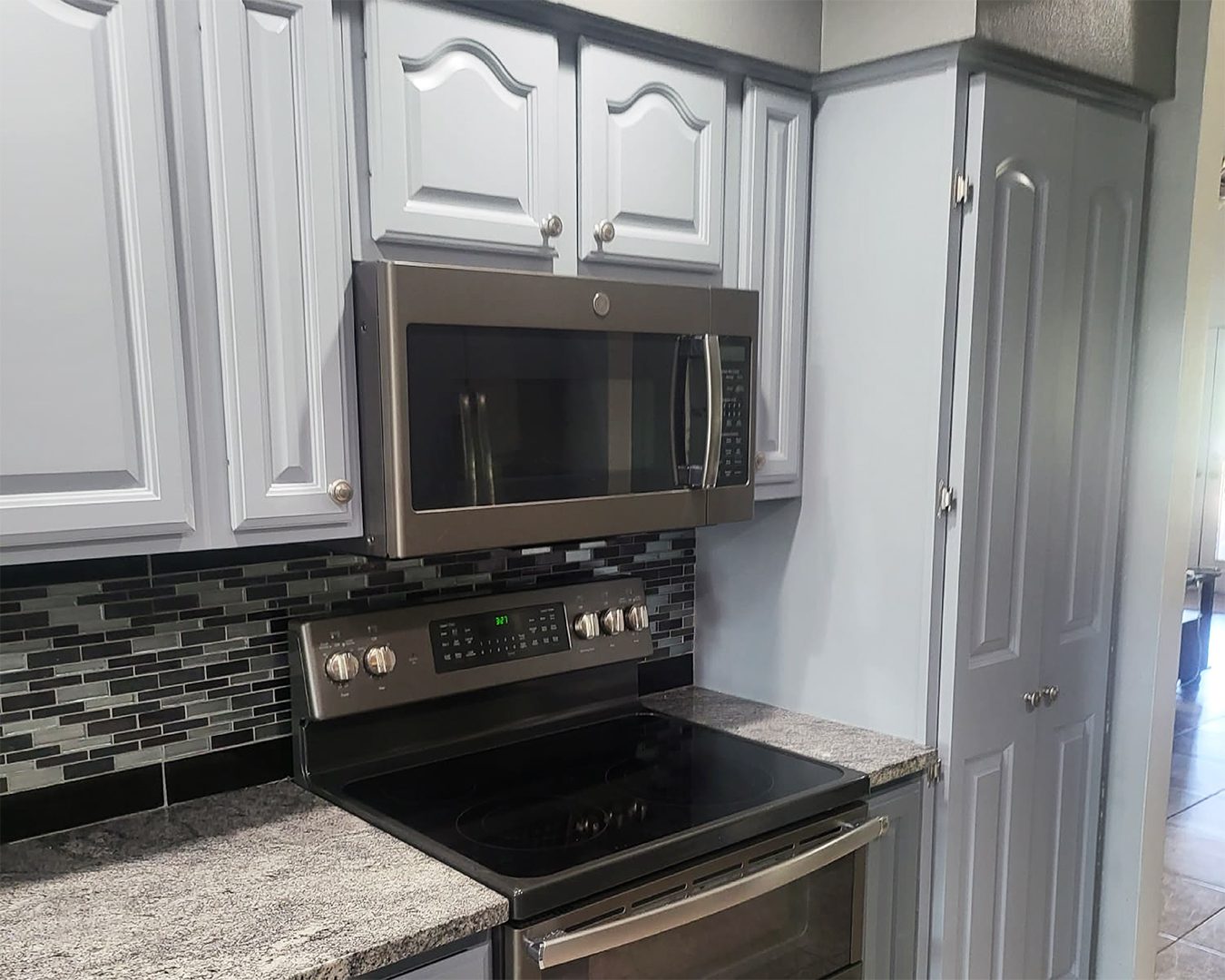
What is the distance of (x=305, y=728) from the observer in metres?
1.64

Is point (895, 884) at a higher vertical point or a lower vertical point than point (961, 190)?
lower

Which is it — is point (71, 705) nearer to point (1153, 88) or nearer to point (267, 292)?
point (267, 292)

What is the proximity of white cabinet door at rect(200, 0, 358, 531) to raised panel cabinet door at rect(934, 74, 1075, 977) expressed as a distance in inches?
41.0

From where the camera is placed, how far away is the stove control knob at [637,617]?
2014mm

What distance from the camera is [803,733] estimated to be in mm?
1928

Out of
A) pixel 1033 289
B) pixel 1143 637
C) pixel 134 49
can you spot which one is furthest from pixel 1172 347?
pixel 134 49

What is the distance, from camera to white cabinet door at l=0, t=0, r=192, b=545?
3.72 feet

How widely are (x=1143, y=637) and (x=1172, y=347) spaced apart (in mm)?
601

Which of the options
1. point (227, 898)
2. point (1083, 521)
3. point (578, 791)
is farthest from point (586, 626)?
point (1083, 521)

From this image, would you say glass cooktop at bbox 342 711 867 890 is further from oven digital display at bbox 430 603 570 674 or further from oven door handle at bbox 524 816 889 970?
oven digital display at bbox 430 603 570 674

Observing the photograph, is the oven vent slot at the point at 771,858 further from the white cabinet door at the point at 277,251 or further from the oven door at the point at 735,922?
the white cabinet door at the point at 277,251

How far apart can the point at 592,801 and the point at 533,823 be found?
123 millimetres

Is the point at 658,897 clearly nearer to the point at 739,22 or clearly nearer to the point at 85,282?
the point at 85,282

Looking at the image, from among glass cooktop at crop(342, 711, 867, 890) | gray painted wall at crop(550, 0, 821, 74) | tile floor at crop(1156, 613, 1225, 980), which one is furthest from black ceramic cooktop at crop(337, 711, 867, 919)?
tile floor at crop(1156, 613, 1225, 980)
